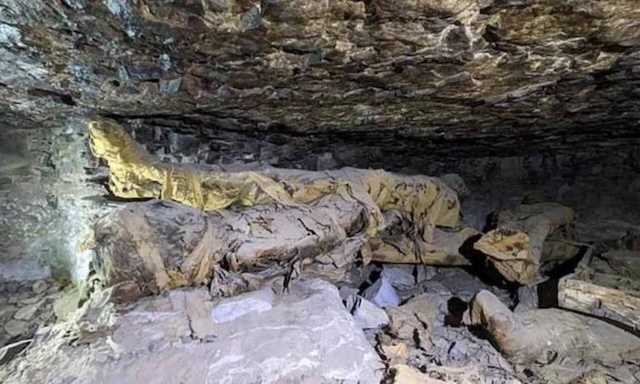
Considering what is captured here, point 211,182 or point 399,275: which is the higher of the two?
point 211,182

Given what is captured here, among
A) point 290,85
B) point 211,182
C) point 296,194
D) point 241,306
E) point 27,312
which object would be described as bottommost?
point 27,312

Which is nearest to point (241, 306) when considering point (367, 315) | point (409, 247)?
point (367, 315)

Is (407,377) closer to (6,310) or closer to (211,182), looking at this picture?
(211,182)

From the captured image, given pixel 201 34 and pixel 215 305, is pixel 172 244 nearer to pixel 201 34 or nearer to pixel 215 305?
pixel 215 305

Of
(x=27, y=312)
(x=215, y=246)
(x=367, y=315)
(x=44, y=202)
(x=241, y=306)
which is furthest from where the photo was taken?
(x=44, y=202)

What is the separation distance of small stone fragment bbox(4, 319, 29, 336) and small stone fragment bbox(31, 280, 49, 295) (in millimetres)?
359

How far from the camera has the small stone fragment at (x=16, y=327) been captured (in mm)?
3008

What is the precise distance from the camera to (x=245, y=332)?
2.24 metres

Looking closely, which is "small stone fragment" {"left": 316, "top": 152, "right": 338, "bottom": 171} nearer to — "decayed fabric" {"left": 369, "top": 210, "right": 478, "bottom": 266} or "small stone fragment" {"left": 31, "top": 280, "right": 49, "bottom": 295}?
"decayed fabric" {"left": 369, "top": 210, "right": 478, "bottom": 266}

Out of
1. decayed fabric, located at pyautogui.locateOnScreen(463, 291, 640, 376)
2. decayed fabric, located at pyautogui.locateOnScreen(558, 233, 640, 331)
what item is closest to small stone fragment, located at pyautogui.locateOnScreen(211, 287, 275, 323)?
decayed fabric, located at pyautogui.locateOnScreen(463, 291, 640, 376)

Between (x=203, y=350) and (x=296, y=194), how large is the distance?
5.50 ft

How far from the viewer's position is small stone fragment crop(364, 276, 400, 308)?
3494 millimetres

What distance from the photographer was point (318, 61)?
6.49 ft

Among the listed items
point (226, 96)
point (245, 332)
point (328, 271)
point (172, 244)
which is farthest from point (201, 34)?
point (328, 271)
